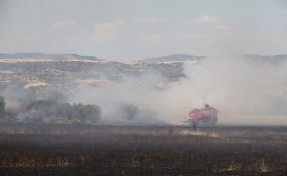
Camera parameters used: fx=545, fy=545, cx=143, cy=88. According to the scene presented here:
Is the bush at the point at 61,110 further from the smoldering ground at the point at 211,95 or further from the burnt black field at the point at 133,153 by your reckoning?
the burnt black field at the point at 133,153

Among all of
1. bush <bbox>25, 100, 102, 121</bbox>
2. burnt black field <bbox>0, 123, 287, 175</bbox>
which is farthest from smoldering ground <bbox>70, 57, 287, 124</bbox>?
burnt black field <bbox>0, 123, 287, 175</bbox>

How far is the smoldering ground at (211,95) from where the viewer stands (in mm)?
104562

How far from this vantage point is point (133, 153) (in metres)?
38.5

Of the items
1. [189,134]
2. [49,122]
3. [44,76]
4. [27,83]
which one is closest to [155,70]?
[44,76]

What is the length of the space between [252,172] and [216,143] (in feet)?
62.9

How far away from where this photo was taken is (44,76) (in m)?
167

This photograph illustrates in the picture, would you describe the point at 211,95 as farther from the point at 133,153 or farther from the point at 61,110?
the point at 133,153

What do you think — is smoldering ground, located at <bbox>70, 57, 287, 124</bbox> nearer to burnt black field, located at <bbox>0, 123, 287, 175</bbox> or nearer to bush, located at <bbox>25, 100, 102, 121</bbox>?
bush, located at <bbox>25, 100, 102, 121</bbox>

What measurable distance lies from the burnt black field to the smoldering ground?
36553mm

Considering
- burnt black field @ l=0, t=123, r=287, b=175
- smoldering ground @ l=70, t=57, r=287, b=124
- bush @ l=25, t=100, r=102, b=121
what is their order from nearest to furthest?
burnt black field @ l=0, t=123, r=287, b=175, bush @ l=25, t=100, r=102, b=121, smoldering ground @ l=70, t=57, r=287, b=124

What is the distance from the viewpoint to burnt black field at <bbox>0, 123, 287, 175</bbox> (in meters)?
30.2

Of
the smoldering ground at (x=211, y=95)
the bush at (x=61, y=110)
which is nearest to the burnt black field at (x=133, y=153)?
the bush at (x=61, y=110)

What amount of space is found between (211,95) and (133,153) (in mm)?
83334

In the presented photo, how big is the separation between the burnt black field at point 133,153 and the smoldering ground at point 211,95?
36.6 m
